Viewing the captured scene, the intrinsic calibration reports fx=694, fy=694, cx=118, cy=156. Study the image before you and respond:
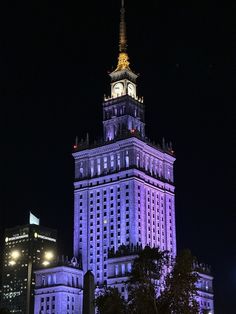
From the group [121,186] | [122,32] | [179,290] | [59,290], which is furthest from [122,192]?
[179,290]

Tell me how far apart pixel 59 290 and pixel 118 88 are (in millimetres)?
58843

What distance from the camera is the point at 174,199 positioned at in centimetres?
19038

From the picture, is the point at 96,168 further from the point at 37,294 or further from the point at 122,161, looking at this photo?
the point at 37,294

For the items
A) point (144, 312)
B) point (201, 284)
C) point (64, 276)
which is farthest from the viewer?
point (201, 284)

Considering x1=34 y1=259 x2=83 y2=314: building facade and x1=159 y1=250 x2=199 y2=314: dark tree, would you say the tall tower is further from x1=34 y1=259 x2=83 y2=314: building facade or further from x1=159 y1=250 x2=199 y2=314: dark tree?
x1=159 y1=250 x2=199 y2=314: dark tree

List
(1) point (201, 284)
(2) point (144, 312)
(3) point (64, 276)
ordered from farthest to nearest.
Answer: (1) point (201, 284), (3) point (64, 276), (2) point (144, 312)

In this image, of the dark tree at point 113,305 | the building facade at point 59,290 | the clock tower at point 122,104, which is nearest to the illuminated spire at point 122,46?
the clock tower at point 122,104

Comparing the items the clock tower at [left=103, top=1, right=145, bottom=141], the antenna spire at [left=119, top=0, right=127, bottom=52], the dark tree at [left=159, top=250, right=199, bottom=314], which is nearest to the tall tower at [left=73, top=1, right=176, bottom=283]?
the clock tower at [left=103, top=1, right=145, bottom=141]

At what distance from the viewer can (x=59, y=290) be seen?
6708 inches

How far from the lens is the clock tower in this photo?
188 m

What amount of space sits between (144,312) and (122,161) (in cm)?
10572

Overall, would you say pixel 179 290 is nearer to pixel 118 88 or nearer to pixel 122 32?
pixel 118 88

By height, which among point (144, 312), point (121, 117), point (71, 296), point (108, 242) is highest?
point (121, 117)

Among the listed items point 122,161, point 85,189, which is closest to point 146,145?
point 122,161
